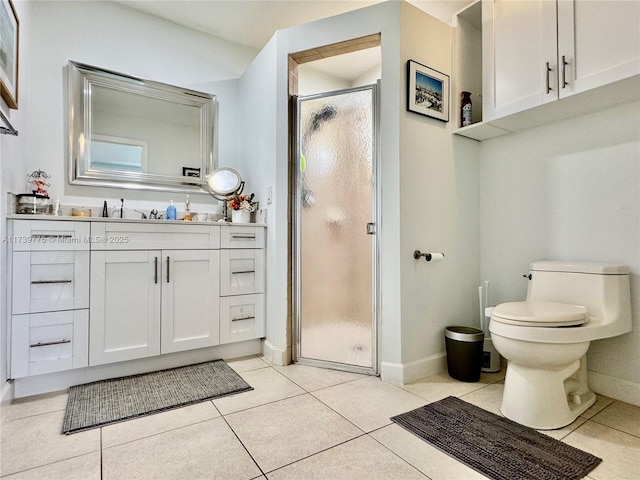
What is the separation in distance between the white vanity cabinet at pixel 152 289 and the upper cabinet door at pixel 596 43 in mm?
2236

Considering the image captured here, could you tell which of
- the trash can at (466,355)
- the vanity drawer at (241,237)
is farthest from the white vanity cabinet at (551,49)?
the vanity drawer at (241,237)

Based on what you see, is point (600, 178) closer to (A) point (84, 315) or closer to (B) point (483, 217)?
(B) point (483, 217)

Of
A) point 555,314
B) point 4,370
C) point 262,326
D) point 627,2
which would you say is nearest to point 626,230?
point 555,314

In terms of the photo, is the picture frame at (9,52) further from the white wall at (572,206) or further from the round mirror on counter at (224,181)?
the white wall at (572,206)

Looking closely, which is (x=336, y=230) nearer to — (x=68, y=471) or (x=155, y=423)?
(x=155, y=423)

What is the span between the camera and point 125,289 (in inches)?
81.7

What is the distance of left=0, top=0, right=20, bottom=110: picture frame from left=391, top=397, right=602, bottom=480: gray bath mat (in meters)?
2.41

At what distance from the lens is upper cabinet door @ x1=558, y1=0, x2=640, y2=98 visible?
1.55 metres

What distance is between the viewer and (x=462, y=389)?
1.96 m

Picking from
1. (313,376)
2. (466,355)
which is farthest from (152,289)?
(466,355)

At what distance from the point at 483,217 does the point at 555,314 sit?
1.05 meters

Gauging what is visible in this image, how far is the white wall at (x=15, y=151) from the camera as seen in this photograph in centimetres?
171

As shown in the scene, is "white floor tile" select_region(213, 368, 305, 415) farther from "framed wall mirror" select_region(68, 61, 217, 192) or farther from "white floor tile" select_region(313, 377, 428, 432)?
"framed wall mirror" select_region(68, 61, 217, 192)

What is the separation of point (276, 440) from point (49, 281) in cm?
149
